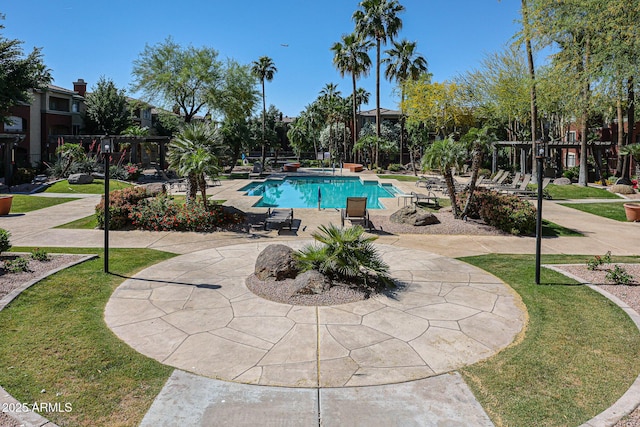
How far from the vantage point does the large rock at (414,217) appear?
48.6ft

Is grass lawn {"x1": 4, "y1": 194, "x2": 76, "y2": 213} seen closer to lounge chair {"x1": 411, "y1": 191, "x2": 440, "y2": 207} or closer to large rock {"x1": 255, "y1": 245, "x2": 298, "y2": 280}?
large rock {"x1": 255, "y1": 245, "x2": 298, "y2": 280}

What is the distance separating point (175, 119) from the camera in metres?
44.3

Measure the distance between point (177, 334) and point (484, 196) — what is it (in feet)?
41.7

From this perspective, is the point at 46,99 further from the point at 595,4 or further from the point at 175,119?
the point at 595,4

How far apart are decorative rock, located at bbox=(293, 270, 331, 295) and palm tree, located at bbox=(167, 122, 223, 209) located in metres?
7.56

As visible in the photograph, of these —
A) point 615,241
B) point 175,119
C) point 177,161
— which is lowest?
point 615,241

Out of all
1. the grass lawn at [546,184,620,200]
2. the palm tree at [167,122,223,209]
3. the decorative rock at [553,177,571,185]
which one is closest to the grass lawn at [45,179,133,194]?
the palm tree at [167,122,223,209]

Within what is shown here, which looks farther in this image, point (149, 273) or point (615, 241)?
point (615, 241)

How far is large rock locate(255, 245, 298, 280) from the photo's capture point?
27.2 ft

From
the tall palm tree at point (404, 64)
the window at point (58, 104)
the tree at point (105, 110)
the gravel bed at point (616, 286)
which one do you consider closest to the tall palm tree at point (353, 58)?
the tall palm tree at point (404, 64)

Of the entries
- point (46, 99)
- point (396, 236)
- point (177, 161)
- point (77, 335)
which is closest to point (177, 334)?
point (77, 335)

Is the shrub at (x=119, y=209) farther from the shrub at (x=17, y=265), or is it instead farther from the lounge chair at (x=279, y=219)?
the shrub at (x=17, y=265)

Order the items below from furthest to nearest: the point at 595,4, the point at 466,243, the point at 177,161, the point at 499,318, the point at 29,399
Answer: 1. the point at 595,4
2. the point at 177,161
3. the point at 466,243
4. the point at 499,318
5. the point at 29,399

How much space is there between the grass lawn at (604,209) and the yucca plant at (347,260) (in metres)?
14.1
